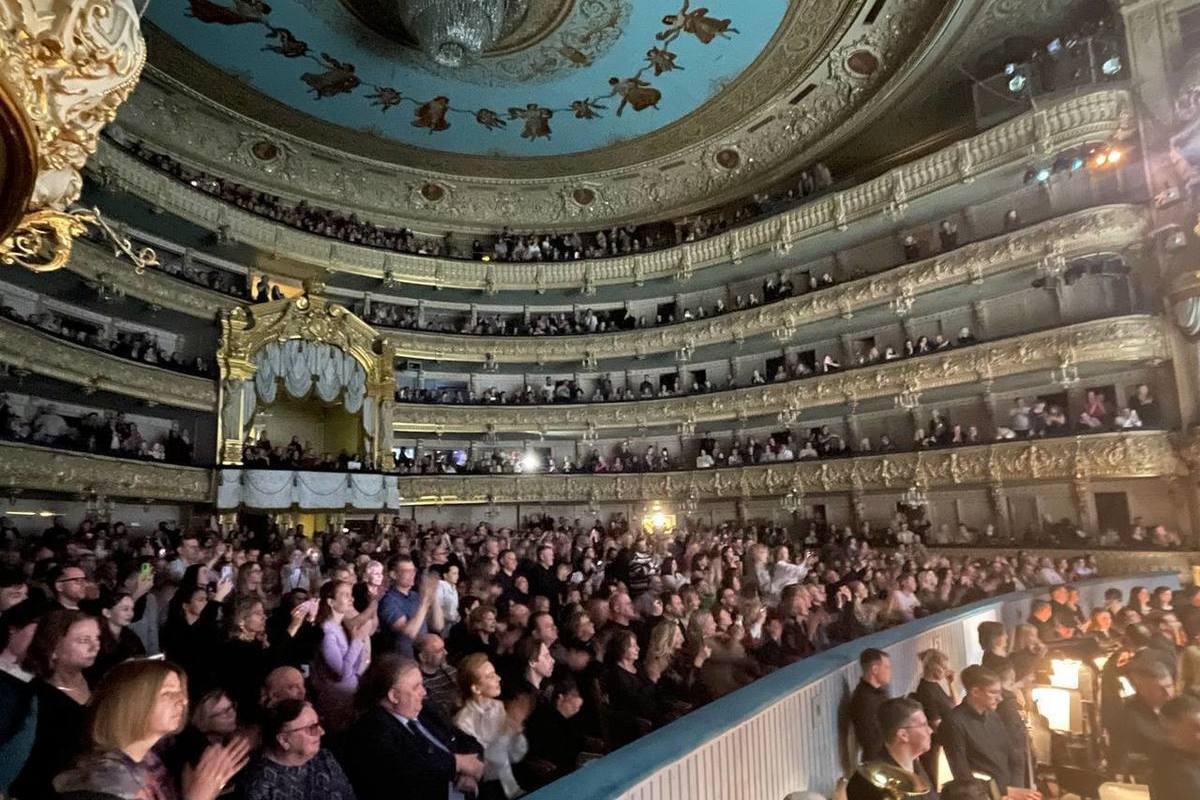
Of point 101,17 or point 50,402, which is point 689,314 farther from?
point 101,17

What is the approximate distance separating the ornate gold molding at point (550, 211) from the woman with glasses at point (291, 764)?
18.2 metres

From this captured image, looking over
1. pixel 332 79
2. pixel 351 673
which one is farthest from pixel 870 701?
pixel 332 79

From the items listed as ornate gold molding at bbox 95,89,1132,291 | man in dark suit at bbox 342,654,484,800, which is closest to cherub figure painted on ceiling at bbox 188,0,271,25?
ornate gold molding at bbox 95,89,1132,291

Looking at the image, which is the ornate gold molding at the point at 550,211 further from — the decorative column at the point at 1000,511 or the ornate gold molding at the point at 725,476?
the decorative column at the point at 1000,511

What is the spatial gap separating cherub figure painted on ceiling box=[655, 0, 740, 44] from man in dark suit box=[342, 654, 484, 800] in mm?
18637

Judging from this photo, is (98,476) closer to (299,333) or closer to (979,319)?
(299,333)

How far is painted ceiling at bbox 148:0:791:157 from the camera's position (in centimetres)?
1769

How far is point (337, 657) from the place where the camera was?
403cm

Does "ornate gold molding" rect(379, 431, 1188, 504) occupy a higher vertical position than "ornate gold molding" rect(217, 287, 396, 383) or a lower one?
lower

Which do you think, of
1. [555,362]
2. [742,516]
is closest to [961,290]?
[742,516]

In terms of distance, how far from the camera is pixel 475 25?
1602cm

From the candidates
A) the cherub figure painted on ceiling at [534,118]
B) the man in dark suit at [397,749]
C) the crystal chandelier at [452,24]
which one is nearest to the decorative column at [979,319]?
the cherub figure painted on ceiling at [534,118]

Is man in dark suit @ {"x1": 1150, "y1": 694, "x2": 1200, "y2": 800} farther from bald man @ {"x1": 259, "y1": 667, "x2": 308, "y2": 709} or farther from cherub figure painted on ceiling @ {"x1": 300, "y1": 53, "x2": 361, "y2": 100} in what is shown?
cherub figure painted on ceiling @ {"x1": 300, "y1": 53, "x2": 361, "y2": 100}

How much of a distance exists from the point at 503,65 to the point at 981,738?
799 inches
